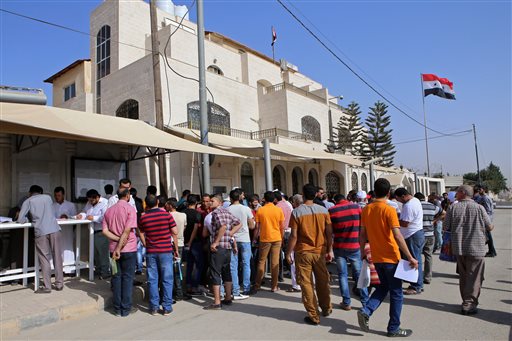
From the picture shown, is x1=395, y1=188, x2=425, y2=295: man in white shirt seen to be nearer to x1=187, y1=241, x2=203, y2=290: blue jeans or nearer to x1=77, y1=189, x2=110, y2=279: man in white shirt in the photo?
x1=187, y1=241, x2=203, y2=290: blue jeans

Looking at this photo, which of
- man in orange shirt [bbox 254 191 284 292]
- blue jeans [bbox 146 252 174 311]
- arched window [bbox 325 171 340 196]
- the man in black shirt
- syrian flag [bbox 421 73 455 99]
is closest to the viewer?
blue jeans [bbox 146 252 174 311]

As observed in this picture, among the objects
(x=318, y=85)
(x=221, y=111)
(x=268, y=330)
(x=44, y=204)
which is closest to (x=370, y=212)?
(x=268, y=330)

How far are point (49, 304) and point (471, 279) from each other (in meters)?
5.47

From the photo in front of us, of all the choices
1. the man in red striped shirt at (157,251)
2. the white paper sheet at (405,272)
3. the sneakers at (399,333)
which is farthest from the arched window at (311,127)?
the sneakers at (399,333)

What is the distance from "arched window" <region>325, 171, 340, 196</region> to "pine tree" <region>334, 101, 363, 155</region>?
18.5ft

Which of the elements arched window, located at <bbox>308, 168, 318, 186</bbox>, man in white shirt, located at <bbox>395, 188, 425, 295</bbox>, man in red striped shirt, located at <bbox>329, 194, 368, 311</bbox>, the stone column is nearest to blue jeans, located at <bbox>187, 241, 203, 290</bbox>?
man in red striped shirt, located at <bbox>329, 194, 368, 311</bbox>

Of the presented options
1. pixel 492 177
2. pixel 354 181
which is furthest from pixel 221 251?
pixel 492 177

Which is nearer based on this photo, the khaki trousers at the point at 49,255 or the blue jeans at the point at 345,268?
the blue jeans at the point at 345,268

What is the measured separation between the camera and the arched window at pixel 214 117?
1684cm

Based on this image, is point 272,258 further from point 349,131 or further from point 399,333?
point 349,131

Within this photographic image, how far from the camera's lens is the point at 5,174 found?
298 inches

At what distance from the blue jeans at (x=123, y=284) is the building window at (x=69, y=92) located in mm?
23638

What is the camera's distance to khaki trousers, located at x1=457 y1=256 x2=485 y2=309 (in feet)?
14.6

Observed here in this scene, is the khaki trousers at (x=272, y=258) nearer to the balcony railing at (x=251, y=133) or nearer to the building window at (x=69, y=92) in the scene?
the balcony railing at (x=251, y=133)
